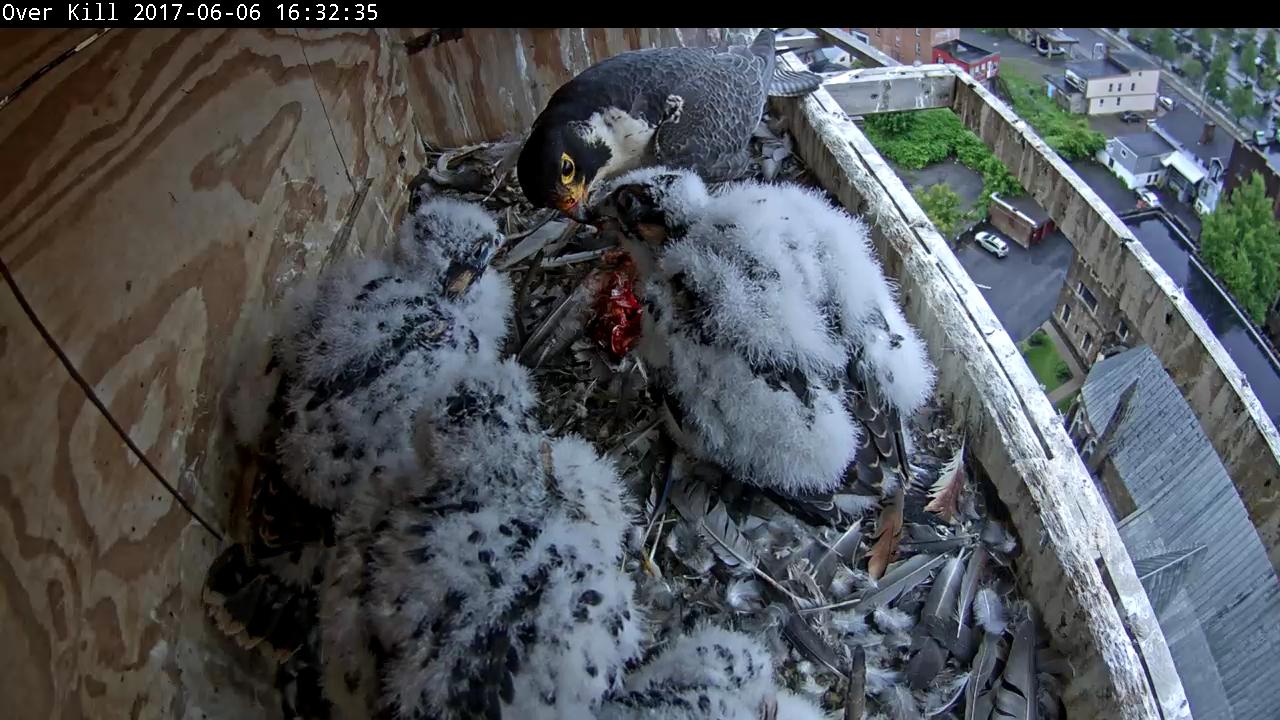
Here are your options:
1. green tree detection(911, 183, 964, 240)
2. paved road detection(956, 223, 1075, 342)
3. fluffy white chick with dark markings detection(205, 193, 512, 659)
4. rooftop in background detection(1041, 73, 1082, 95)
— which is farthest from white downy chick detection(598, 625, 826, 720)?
rooftop in background detection(1041, 73, 1082, 95)

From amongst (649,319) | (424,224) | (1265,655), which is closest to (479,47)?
(424,224)

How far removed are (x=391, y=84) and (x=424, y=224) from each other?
2.50 ft

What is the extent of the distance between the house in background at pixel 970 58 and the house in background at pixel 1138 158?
448 millimetres

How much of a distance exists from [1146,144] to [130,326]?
267 centimetres

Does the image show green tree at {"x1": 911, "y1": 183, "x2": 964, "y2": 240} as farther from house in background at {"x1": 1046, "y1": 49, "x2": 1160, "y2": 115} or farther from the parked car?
house in background at {"x1": 1046, "y1": 49, "x2": 1160, "y2": 115}

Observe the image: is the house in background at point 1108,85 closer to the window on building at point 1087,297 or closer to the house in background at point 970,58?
the house in background at point 970,58

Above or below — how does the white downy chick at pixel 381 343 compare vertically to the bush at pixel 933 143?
above

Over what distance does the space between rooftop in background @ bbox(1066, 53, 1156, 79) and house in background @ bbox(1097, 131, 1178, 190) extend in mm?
222

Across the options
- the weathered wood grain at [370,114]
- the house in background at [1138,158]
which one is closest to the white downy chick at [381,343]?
the weathered wood grain at [370,114]

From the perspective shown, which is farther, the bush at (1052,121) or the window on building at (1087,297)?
the bush at (1052,121)

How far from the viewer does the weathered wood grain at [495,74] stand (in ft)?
7.64

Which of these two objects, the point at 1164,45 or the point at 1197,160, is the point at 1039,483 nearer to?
the point at 1164,45

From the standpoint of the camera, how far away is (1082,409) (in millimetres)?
2166

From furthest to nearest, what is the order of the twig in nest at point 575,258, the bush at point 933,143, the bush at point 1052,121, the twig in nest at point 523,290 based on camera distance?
the bush at point 933,143 < the bush at point 1052,121 < the twig in nest at point 575,258 < the twig in nest at point 523,290
